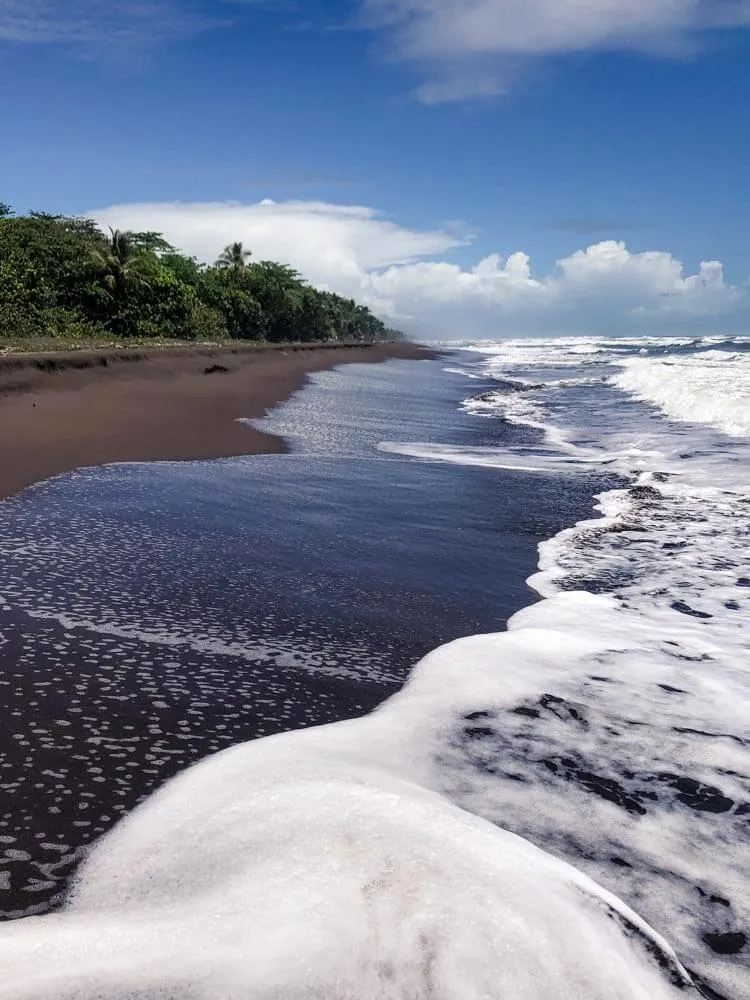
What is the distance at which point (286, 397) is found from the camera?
18594 mm

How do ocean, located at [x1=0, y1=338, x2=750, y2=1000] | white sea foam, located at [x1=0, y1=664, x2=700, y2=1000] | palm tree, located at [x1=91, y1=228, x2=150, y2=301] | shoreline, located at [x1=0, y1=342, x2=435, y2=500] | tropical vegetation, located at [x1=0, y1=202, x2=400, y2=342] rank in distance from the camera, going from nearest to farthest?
white sea foam, located at [x1=0, y1=664, x2=700, y2=1000], ocean, located at [x1=0, y1=338, x2=750, y2=1000], shoreline, located at [x1=0, y1=342, x2=435, y2=500], tropical vegetation, located at [x1=0, y1=202, x2=400, y2=342], palm tree, located at [x1=91, y1=228, x2=150, y2=301]

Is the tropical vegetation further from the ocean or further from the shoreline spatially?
the ocean

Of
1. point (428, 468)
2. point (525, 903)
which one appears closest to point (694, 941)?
point (525, 903)

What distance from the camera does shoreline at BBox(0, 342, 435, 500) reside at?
8500 millimetres

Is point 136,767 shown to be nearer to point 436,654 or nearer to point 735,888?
point 436,654

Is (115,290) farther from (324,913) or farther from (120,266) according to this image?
(324,913)

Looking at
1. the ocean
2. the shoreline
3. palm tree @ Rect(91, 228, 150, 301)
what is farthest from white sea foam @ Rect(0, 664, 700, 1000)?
palm tree @ Rect(91, 228, 150, 301)

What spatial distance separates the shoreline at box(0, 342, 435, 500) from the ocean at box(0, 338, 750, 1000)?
2.26m

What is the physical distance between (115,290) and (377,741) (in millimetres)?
33064

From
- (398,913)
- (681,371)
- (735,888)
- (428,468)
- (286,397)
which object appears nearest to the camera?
(398,913)

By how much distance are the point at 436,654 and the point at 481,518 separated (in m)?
3.10

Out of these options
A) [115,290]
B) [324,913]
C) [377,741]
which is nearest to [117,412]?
[377,741]

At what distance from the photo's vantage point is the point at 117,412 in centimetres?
Answer: 1203

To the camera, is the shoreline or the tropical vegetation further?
the tropical vegetation
